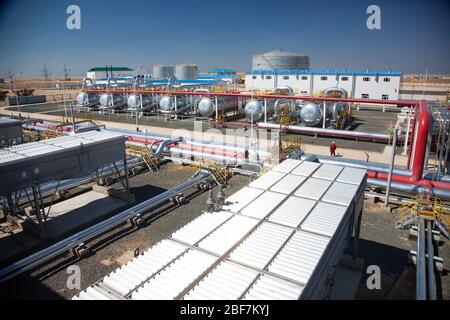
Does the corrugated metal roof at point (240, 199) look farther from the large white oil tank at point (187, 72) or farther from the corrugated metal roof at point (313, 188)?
the large white oil tank at point (187, 72)

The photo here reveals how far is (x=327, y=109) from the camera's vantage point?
32.5m

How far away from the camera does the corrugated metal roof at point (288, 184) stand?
9.73m

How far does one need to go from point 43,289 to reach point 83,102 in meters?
48.2

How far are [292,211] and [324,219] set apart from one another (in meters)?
0.88

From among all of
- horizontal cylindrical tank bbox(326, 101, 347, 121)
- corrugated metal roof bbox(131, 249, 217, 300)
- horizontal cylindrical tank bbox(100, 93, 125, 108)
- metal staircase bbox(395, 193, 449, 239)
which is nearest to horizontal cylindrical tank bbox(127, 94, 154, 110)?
horizontal cylindrical tank bbox(100, 93, 125, 108)

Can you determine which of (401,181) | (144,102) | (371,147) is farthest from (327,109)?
(144,102)

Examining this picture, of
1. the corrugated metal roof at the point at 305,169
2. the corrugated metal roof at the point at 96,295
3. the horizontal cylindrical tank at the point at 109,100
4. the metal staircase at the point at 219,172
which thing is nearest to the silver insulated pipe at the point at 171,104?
the horizontal cylindrical tank at the point at 109,100

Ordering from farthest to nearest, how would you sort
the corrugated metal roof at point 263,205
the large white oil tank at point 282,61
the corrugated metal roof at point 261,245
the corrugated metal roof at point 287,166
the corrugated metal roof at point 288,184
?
1. the large white oil tank at point 282,61
2. the corrugated metal roof at point 287,166
3. the corrugated metal roof at point 288,184
4. the corrugated metal roof at point 263,205
5. the corrugated metal roof at point 261,245

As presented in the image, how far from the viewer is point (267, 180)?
417 inches

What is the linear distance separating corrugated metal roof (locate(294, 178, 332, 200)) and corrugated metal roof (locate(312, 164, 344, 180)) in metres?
0.43

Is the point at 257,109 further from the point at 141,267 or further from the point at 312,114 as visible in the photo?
the point at 141,267

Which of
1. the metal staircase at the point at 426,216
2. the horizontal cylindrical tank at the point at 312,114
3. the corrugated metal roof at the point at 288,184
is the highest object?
the horizontal cylindrical tank at the point at 312,114

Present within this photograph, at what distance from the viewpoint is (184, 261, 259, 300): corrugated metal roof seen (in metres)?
5.23

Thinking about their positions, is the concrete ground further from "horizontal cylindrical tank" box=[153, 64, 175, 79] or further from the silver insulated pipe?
"horizontal cylindrical tank" box=[153, 64, 175, 79]
